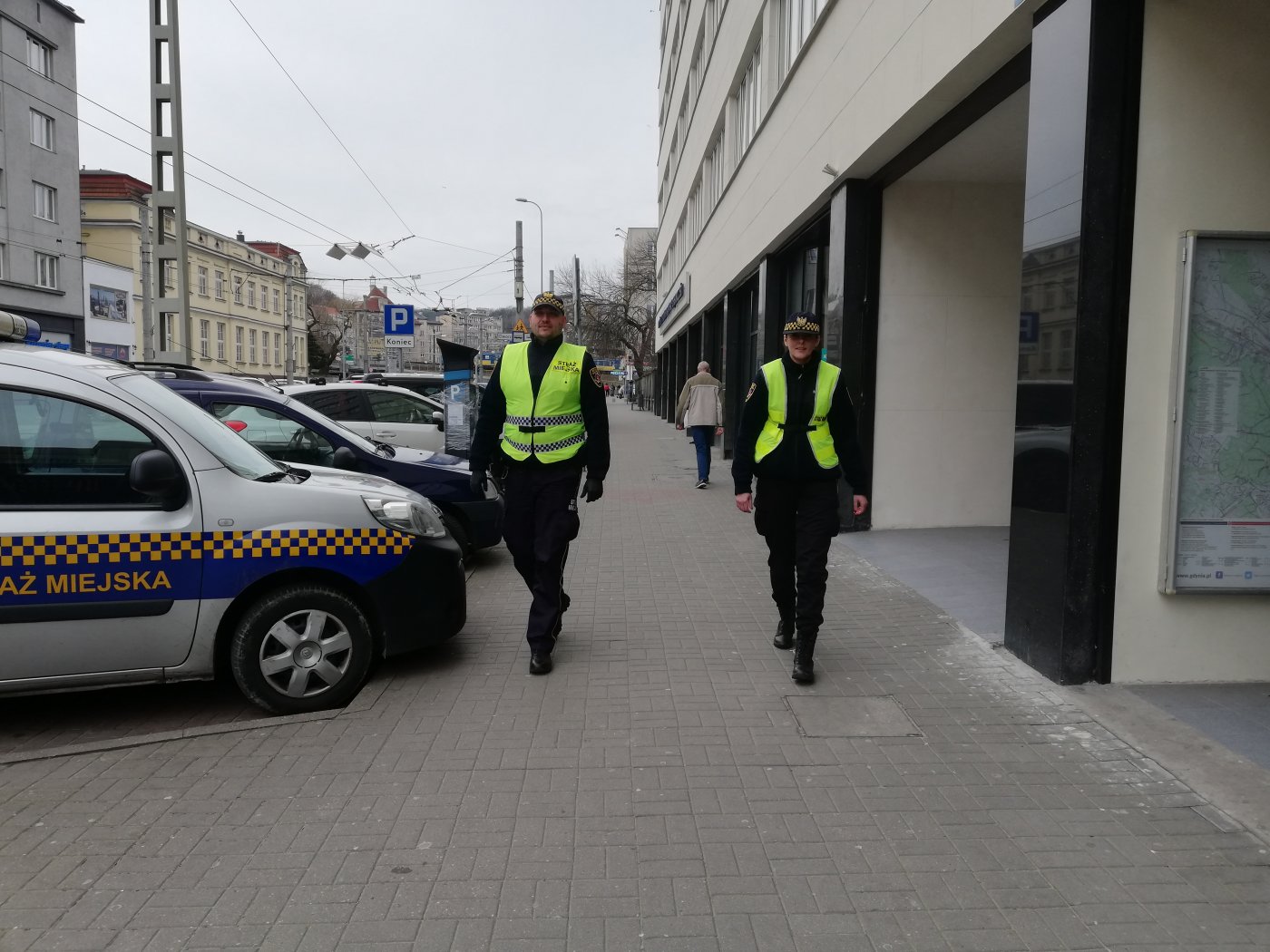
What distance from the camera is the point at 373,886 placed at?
3113mm

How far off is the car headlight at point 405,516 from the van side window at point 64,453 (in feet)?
3.44

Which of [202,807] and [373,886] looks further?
[202,807]

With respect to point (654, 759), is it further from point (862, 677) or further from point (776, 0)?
point (776, 0)

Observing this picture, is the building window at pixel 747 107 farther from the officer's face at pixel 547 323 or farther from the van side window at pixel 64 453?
the van side window at pixel 64 453

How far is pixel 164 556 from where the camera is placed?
14.8 ft

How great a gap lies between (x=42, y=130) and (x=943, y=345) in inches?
1657

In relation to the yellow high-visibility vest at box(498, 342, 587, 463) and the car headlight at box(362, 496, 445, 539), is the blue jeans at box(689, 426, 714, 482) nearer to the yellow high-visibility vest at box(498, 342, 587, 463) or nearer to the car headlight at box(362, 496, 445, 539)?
the yellow high-visibility vest at box(498, 342, 587, 463)

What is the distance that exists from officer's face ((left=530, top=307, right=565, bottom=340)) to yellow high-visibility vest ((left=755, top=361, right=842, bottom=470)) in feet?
3.81

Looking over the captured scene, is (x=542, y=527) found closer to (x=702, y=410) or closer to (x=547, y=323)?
(x=547, y=323)

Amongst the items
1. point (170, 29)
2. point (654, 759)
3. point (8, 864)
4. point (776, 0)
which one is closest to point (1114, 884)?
point (654, 759)

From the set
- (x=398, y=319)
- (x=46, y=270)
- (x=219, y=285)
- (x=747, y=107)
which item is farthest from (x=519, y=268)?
(x=219, y=285)

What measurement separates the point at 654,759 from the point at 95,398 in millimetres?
3066

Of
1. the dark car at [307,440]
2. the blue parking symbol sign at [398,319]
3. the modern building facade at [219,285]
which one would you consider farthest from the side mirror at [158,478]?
the modern building facade at [219,285]

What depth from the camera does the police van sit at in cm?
440
